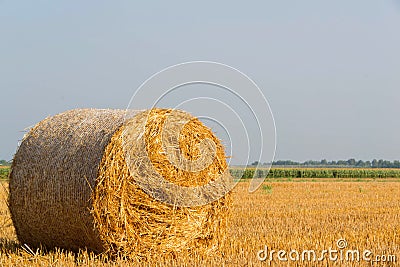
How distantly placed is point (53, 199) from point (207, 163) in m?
2.14

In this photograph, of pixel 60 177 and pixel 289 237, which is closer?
pixel 60 177

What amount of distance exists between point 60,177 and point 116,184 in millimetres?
829

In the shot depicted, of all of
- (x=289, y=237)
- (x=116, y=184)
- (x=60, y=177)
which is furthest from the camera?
(x=289, y=237)

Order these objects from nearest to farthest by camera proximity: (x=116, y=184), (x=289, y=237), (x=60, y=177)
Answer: (x=116, y=184), (x=60, y=177), (x=289, y=237)

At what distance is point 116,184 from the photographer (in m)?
7.37

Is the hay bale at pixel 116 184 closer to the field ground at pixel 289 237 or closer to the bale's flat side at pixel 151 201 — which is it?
the bale's flat side at pixel 151 201

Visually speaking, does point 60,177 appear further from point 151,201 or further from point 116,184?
point 151,201

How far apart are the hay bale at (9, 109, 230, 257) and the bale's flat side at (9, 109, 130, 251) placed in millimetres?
14

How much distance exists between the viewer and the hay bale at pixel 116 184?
24.0ft

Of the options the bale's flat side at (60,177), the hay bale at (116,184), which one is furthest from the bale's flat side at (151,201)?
the bale's flat side at (60,177)

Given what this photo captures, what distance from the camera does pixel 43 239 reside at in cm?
823

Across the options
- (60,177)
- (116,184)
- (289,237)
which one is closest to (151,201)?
(116,184)

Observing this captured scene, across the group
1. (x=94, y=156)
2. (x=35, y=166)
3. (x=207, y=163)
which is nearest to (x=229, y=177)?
(x=207, y=163)

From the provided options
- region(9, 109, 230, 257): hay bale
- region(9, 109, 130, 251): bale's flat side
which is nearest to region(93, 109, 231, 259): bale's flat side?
region(9, 109, 230, 257): hay bale
